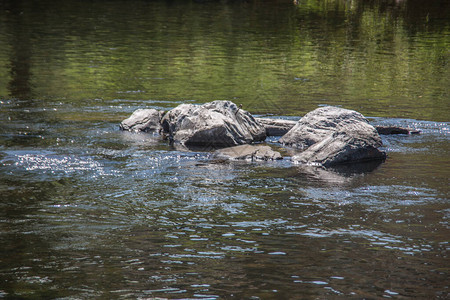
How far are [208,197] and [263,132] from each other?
448 cm

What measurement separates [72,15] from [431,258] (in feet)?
134

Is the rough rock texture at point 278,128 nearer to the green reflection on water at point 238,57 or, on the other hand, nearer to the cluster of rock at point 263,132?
the cluster of rock at point 263,132

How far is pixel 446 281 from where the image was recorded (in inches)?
235

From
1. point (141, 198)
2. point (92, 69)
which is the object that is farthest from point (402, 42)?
point (141, 198)

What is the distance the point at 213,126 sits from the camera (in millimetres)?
12172

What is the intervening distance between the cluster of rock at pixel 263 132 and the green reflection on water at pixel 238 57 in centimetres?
275

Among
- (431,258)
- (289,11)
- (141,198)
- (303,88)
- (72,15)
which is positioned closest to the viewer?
(431,258)

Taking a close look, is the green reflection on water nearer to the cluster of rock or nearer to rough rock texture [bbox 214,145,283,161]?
the cluster of rock

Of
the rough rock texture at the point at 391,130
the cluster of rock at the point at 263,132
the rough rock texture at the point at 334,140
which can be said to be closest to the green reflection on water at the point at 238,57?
the rough rock texture at the point at 391,130

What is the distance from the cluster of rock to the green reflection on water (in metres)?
2.75

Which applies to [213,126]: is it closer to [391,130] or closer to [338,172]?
[338,172]

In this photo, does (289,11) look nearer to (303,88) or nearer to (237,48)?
(237,48)

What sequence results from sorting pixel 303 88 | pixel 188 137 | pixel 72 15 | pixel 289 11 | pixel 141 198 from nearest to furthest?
pixel 141 198 → pixel 188 137 → pixel 303 88 → pixel 72 15 → pixel 289 11

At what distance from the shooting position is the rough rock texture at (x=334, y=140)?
35.4ft
